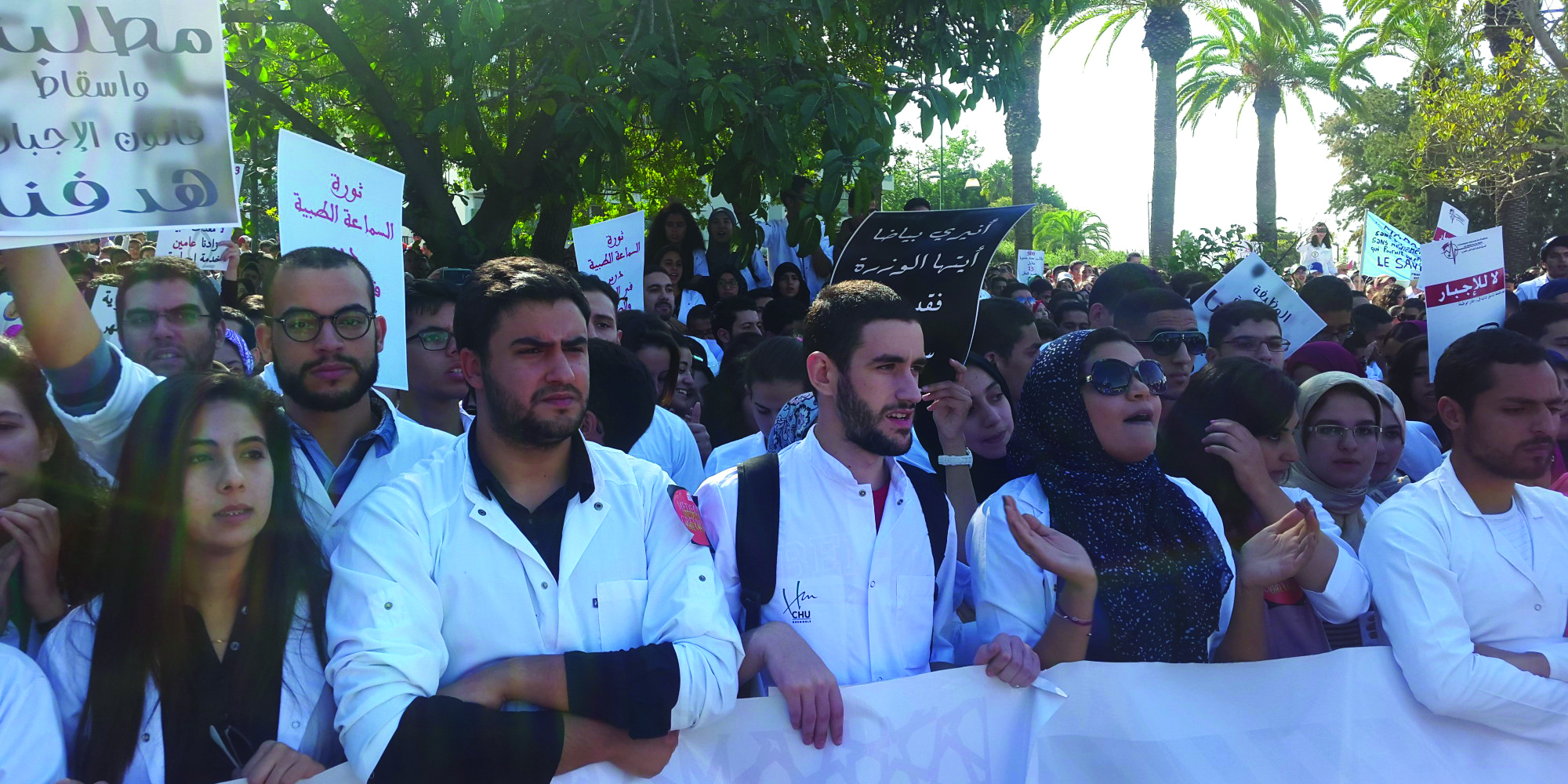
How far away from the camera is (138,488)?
2518 mm

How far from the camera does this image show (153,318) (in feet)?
13.0

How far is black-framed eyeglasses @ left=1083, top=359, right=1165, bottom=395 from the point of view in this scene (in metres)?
3.07

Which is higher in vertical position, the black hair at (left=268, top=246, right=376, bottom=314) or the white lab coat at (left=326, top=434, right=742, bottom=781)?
the black hair at (left=268, top=246, right=376, bottom=314)

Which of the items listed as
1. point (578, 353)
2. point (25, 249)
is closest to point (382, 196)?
point (25, 249)

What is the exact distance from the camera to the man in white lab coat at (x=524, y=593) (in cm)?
231

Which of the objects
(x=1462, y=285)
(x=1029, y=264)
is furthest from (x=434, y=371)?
(x=1029, y=264)

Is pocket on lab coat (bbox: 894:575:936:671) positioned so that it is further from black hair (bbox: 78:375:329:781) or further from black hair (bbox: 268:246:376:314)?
black hair (bbox: 268:246:376:314)

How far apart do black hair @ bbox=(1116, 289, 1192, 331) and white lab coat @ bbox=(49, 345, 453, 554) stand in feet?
10.0

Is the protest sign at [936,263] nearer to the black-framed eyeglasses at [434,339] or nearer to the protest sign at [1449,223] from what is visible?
the black-framed eyeglasses at [434,339]

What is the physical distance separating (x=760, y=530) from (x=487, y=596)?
697mm

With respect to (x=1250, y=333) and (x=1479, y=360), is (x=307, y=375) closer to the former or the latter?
(x=1479, y=360)

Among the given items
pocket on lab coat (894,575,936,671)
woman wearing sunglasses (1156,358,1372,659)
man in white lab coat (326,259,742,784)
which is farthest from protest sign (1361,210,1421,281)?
man in white lab coat (326,259,742,784)

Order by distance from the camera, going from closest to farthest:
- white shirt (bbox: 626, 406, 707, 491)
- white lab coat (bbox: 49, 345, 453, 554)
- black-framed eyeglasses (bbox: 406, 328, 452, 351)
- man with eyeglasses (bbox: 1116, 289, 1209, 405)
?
white lab coat (bbox: 49, 345, 453, 554) < black-framed eyeglasses (bbox: 406, 328, 452, 351) < white shirt (bbox: 626, 406, 707, 491) < man with eyeglasses (bbox: 1116, 289, 1209, 405)

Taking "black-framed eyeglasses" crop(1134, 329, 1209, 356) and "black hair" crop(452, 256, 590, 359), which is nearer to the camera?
"black hair" crop(452, 256, 590, 359)
